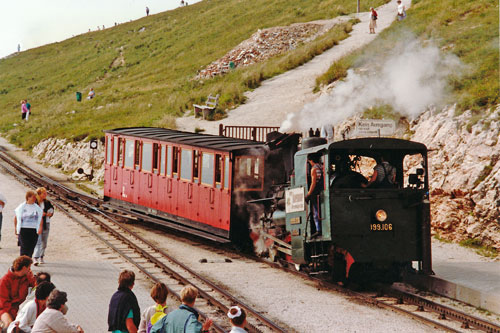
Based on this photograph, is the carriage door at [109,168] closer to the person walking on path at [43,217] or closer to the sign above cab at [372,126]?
the person walking on path at [43,217]

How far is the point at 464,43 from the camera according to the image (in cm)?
2470

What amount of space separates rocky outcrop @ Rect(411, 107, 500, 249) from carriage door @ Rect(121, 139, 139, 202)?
9.13 metres

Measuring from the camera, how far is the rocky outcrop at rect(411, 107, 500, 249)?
15.8 m

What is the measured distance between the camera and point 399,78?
23.6 metres

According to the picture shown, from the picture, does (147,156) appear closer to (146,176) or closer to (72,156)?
(146,176)

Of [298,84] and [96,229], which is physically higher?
[298,84]

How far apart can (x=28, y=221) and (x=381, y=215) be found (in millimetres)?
6680

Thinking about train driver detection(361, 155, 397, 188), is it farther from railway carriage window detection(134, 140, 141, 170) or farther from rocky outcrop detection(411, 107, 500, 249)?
railway carriage window detection(134, 140, 141, 170)

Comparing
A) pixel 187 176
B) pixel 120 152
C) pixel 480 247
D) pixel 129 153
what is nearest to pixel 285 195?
pixel 187 176

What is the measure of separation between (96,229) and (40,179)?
1104cm

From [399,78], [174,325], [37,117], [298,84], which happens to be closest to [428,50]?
[399,78]

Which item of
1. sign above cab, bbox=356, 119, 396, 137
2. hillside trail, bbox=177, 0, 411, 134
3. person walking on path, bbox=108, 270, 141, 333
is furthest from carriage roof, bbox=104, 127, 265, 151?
hillside trail, bbox=177, 0, 411, 134

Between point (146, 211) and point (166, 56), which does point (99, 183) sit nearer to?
point (146, 211)

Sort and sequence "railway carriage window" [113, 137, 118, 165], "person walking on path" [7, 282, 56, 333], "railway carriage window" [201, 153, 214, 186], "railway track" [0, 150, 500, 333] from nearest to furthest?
"person walking on path" [7, 282, 56, 333], "railway track" [0, 150, 500, 333], "railway carriage window" [201, 153, 214, 186], "railway carriage window" [113, 137, 118, 165]
